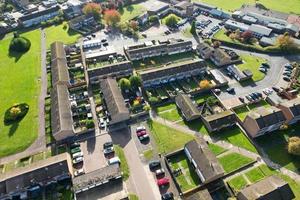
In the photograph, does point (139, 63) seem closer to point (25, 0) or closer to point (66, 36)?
point (66, 36)

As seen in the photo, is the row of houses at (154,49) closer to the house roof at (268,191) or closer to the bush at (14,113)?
the bush at (14,113)

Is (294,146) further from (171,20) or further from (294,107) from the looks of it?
(171,20)

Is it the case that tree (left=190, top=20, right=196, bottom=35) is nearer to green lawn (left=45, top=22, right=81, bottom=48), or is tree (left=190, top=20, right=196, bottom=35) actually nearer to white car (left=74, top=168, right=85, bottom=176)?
green lawn (left=45, top=22, right=81, bottom=48)

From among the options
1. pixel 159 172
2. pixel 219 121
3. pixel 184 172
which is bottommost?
pixel 184 172

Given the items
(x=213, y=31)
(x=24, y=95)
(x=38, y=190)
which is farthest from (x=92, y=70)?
(x=213, y=31)

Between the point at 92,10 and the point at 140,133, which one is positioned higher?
the point at 92,10

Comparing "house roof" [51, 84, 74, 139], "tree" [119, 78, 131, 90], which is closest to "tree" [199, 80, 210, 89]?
"tree" [119, 78, 131, 90]

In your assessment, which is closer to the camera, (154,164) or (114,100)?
(154,164)

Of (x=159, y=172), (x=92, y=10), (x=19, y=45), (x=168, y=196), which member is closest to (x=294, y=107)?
(x=159, y=172)

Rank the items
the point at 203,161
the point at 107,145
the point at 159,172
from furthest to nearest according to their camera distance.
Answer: the point at 107,145
the point at 159,172
the point at 203,161
